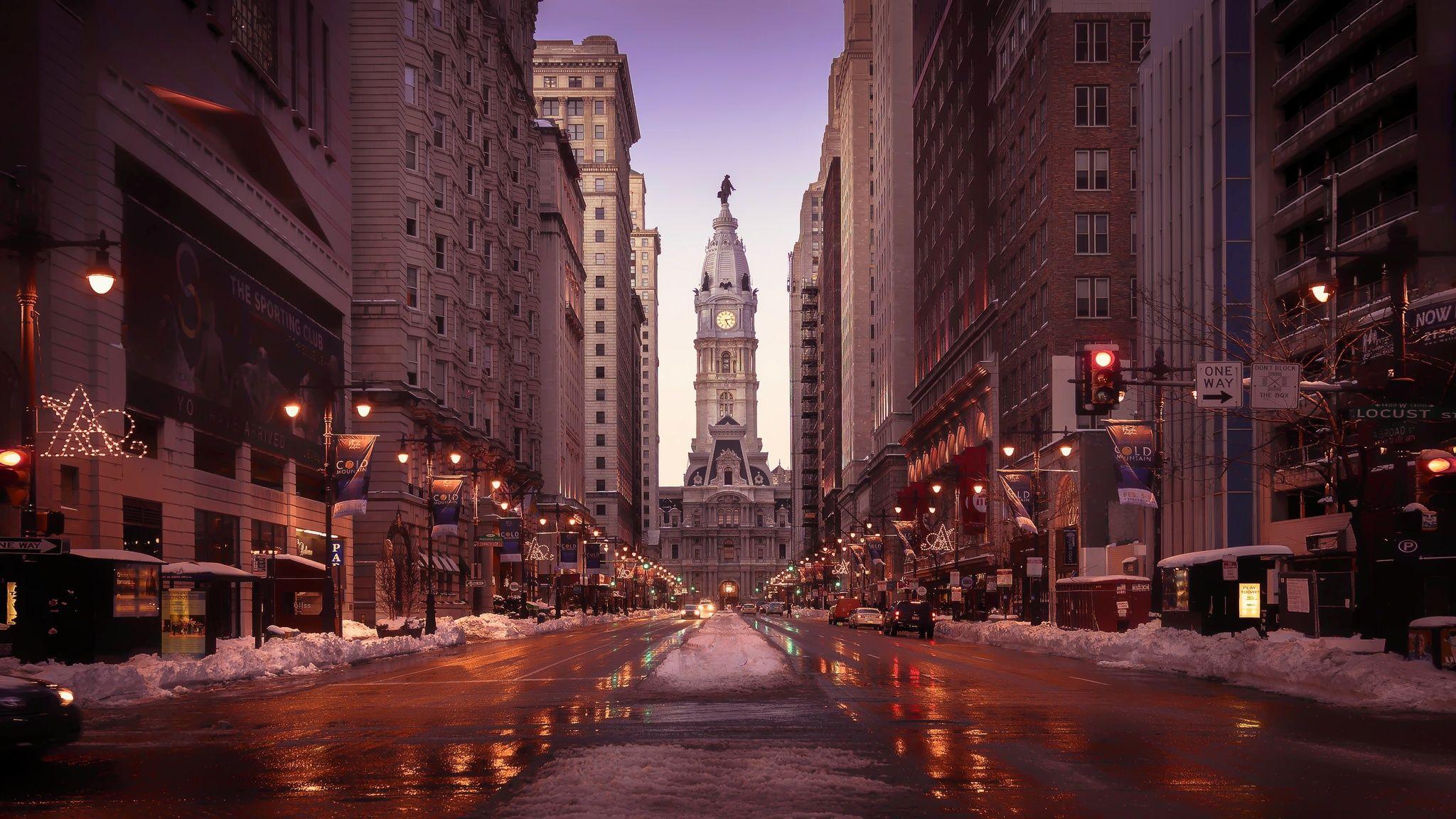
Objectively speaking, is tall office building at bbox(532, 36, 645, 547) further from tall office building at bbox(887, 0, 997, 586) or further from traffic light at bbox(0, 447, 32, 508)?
traffic light at bbox(0, 447, 32, 508)

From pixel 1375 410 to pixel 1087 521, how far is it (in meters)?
48.9

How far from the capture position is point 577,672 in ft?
116

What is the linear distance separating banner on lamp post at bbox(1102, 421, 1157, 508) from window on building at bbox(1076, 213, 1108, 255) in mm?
33048

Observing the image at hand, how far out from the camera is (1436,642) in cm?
2614

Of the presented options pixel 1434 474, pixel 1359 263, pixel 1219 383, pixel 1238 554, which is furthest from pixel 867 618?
pixel 1434 474

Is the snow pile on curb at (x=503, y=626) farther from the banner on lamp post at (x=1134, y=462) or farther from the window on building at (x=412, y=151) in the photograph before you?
the banner on lamp post at (x=1134, y=462)

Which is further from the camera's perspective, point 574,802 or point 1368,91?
point 1368,91

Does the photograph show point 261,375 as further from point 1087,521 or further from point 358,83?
point 1087,521

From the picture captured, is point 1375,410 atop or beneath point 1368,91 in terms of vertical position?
beneath

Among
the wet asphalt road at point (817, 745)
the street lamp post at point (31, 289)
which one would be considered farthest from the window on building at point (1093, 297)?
the street lamp post at point (31, 289)

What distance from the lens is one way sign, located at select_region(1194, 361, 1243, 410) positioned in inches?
1191

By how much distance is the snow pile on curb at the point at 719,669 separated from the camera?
28.5 metres

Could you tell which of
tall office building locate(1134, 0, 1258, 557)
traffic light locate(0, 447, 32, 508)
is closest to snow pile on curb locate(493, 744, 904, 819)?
traffic light locate(0, 447, 32, 508)

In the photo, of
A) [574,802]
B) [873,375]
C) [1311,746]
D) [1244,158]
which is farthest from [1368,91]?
[873,375]
